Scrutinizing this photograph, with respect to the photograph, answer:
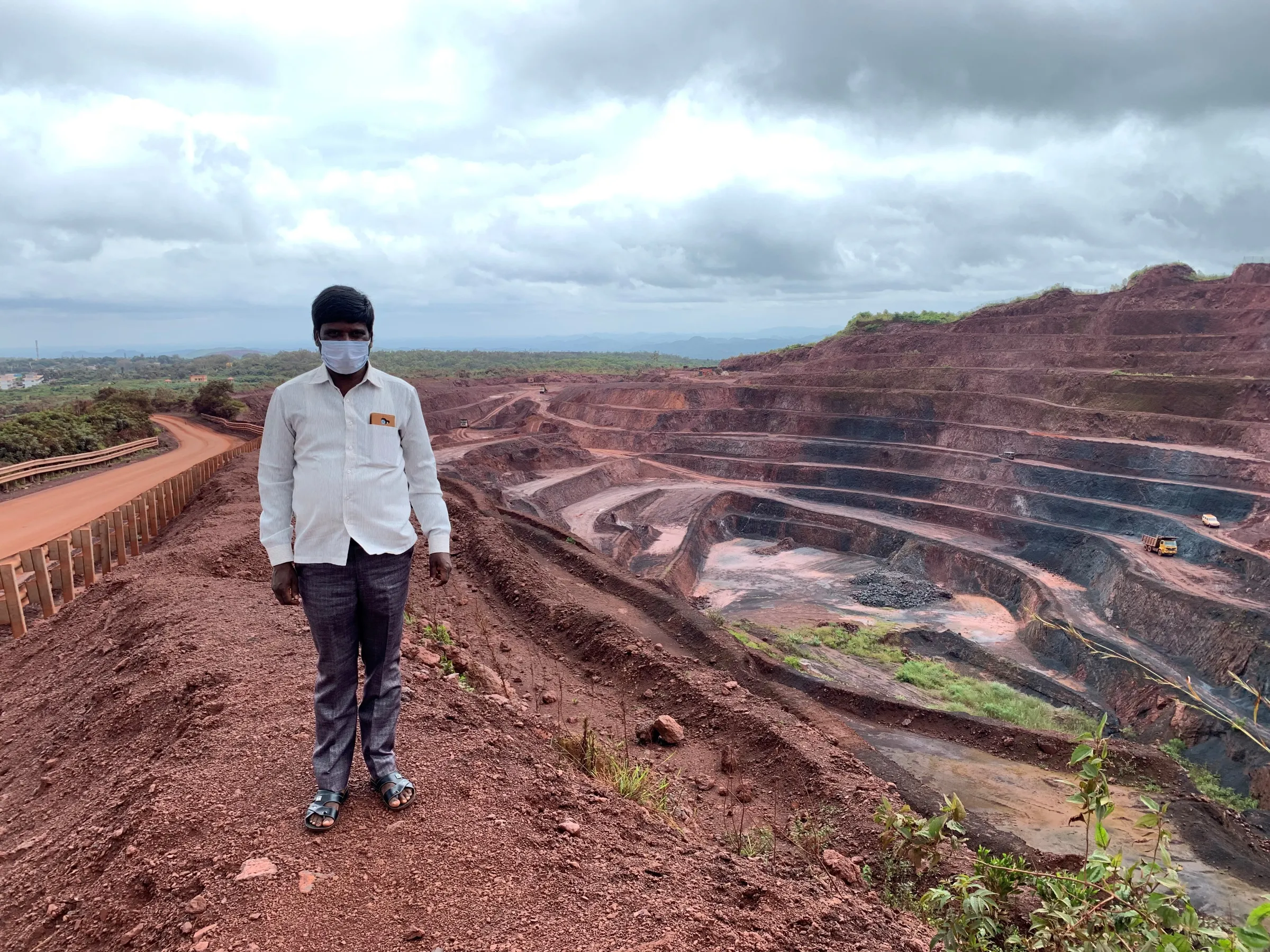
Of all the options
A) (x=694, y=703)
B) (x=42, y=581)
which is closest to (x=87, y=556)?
(x=42, y=581)

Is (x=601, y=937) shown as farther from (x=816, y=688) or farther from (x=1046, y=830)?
(x=816, y=688)

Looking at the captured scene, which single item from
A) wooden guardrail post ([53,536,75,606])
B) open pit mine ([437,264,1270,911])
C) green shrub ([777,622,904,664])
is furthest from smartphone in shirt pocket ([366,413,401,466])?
green shrub ([777,622,904,664])

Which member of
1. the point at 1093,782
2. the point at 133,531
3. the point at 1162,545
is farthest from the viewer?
the point at 1162,545

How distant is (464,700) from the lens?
5.11m

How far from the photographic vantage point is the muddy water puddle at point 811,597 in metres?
25.8

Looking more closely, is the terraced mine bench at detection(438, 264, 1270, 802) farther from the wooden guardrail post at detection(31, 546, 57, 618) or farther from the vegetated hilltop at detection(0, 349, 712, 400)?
the vegetated hilltop at detection(0, 349, 712, 400)

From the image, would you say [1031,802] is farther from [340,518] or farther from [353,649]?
[340,518]

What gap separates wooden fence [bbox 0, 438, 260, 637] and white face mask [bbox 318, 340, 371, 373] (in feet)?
20.9

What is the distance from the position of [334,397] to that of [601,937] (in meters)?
2.75

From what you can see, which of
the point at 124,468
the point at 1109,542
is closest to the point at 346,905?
the point at 124,468

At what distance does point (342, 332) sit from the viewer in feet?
10.9

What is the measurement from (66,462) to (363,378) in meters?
21.0

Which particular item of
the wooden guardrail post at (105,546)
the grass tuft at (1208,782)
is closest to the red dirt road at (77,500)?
the wooden guardrail post at (105,546)

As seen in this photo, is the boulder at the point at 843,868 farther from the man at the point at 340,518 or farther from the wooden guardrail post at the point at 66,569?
the wooden guardrail post at the point at 66,569
